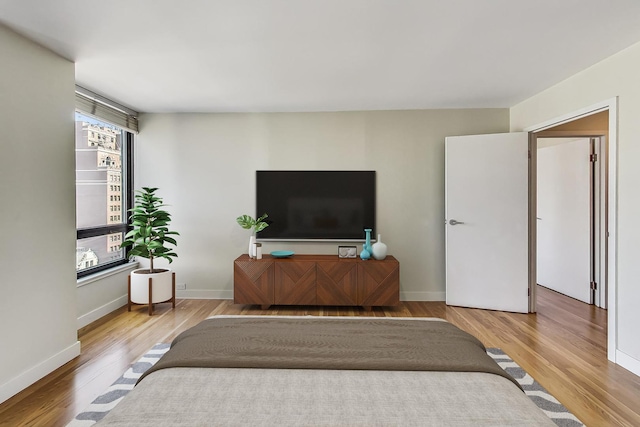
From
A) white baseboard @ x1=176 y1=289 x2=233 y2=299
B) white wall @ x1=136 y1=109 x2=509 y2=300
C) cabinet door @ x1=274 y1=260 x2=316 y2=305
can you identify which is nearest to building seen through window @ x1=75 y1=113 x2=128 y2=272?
white wall @ x1=136 y1=109 x2=509 y2=300

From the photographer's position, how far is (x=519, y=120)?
13.8ft

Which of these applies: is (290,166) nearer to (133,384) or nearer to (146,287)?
(146,287)

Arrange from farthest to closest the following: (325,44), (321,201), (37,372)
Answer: (321,201)
(325,44)
(37,372)

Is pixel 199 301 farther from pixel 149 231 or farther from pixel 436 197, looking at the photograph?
pixel 436 197

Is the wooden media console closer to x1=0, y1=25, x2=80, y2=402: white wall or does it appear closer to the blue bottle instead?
the blue bottle

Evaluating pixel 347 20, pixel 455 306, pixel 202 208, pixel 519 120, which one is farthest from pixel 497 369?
pixel 202 208

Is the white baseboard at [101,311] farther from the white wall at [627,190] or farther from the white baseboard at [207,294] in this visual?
the white wall at [627,190]

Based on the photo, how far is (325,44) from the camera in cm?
262

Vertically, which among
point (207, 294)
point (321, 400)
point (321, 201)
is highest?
point (321, 201)

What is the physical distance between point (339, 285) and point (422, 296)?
1.15 m

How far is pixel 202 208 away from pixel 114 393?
2.59 metres

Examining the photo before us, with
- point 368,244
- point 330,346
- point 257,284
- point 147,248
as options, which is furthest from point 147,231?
point 330,346

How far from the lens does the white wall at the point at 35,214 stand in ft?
7.63

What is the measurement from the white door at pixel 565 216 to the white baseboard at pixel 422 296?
1652mm
